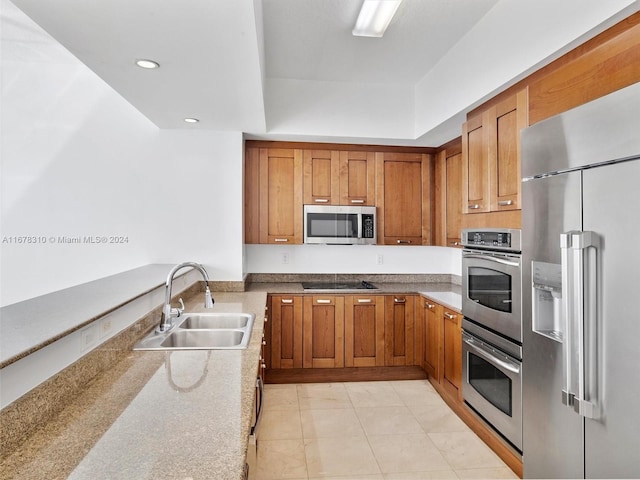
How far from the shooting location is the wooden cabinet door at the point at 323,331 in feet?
11.1

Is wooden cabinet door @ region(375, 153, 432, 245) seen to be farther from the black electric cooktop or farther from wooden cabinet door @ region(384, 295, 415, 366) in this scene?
wooden cabinet door @ region(384, 295, 415, 366)

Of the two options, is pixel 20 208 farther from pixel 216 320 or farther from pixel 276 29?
pixel 276 29

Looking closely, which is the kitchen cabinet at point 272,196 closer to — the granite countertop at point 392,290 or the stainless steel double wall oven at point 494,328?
the granite countertop at point 392,290

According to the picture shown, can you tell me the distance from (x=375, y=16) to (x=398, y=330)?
101 inches

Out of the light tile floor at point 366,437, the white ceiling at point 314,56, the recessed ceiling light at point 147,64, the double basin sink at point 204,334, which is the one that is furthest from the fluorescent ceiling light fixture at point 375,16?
the light tile floor at point 366,437

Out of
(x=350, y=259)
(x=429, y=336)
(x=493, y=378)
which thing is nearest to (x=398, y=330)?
(x=429, y=336)

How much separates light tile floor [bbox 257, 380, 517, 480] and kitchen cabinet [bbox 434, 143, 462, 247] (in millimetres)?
1435

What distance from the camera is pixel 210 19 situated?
5.13 ft

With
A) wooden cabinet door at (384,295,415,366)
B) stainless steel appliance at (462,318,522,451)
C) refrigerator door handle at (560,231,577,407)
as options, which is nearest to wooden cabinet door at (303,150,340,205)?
wooden cabinet door at (384,295,415,366)

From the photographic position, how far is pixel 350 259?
4.03 metres

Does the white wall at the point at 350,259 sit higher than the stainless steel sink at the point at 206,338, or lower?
higher

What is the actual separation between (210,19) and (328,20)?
1159mm

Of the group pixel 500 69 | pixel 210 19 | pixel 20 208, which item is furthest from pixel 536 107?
pixel 20 208

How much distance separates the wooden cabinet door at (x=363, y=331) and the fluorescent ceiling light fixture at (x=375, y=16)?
2.15 m
